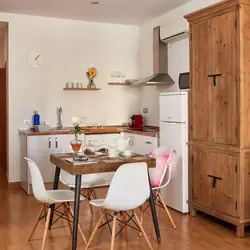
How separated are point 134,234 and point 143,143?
1.86 meters

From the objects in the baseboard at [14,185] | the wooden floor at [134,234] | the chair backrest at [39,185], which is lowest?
the wooden floor at [134,234]

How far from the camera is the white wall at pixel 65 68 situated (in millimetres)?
6121

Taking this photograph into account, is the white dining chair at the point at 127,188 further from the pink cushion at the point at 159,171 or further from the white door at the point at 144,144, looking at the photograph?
the white door at the point at 144,144

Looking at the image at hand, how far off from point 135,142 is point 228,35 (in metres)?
2.41

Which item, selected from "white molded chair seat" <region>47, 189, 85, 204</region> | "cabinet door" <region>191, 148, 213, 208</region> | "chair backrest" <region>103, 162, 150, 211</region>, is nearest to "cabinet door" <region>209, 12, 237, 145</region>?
"cabinet door" <region>191, 148, 213, 208</region>

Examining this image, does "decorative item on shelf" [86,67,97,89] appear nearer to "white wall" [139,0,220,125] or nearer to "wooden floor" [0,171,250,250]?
"white wall" [139,0,220,125]

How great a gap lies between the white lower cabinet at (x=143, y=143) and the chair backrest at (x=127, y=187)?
197 cm

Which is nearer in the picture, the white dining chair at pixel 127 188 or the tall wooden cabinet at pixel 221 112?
the white dining chair at pixel 127 188

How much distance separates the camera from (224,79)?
392 centimetres

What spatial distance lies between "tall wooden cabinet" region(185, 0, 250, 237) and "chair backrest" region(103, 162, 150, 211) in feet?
3.70

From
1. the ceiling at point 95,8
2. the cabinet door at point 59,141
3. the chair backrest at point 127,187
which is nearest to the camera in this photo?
the chair backrest at point 127,187

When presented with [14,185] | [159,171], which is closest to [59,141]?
[14,185]

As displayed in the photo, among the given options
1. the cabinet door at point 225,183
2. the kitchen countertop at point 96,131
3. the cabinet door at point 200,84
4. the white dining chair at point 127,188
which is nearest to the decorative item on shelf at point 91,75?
the kitchen countertop at point 96,131

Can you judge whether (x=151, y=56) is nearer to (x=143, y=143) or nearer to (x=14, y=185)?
(x=143, y=143)
